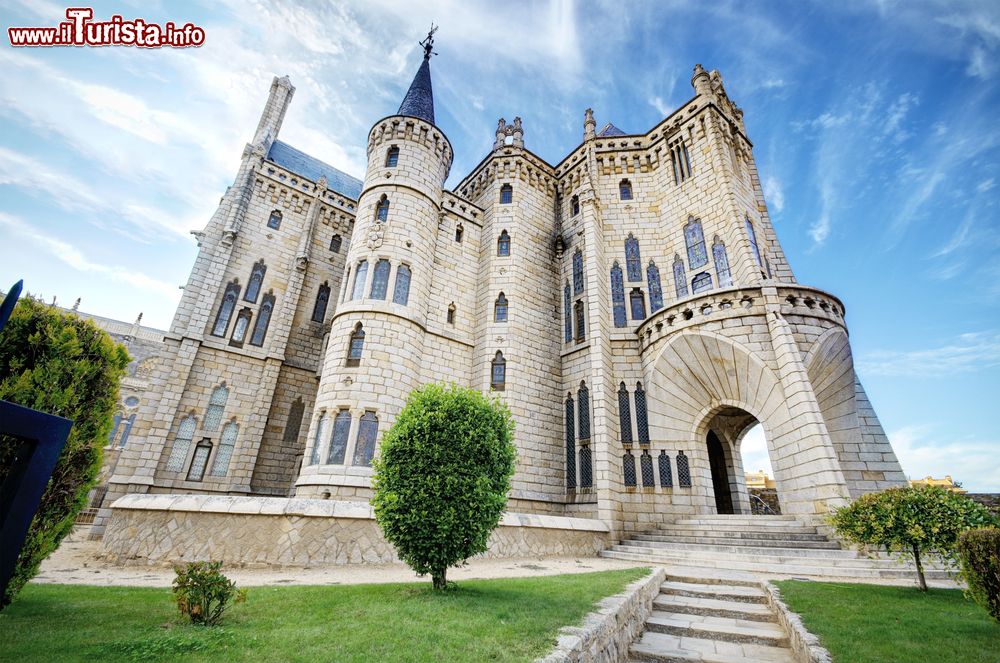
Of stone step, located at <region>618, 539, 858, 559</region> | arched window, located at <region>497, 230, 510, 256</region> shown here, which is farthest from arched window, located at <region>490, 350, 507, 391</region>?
stone step, located at <region>618, 539, 858, 559</region>

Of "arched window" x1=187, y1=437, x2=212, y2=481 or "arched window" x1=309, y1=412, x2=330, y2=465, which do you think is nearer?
"arched window" x1=309, y1=412, x2=330, y2=465

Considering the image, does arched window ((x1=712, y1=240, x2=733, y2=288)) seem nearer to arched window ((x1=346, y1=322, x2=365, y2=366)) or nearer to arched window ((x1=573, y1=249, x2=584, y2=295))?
arched window ((x1=573, y1=249, x2=584, y2=295))

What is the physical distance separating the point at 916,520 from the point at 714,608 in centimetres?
342

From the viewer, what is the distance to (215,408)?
54.8ft

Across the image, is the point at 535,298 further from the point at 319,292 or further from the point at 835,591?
the point at 835,591

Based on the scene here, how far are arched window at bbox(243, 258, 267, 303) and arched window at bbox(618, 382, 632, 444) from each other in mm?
16091

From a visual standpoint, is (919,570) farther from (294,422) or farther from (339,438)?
(294,422)

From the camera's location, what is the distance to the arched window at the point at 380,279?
15.9 meters

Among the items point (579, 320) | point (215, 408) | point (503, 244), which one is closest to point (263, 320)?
point (215, 408)

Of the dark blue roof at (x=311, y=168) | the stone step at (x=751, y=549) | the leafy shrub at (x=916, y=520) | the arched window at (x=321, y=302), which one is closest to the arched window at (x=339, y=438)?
the arched window at (x=321, y=302)

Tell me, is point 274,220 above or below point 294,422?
above

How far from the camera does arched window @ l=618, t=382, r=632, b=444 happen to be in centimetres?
1534

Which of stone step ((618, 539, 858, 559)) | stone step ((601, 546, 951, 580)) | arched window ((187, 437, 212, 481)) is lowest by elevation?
stone step ((601, 546, 951, 580))

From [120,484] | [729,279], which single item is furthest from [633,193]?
[120,484]
